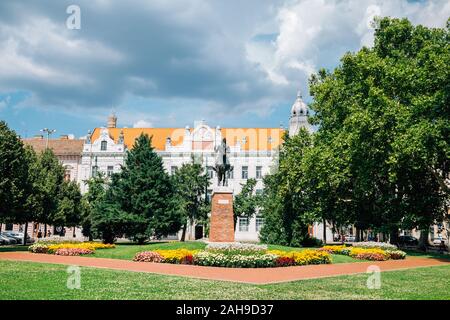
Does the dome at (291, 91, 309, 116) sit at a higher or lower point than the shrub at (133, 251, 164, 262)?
higher

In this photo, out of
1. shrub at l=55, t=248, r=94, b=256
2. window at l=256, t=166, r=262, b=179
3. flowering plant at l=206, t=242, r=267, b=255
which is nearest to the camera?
flowering plant at l=206, t=242, r=267, b=255

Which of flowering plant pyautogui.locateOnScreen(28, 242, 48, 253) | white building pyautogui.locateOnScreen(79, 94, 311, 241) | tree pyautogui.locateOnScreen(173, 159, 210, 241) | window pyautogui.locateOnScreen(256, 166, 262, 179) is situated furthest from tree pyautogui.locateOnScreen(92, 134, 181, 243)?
window pyautogui.locateOnScreen(256, 166, 262, 179)

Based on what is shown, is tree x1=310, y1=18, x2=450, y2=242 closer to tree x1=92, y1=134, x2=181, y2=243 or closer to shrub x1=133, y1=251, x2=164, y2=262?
tree x1=92, y1=134, x2=181, y2=243

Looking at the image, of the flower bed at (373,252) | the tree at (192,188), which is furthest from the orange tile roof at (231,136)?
the flower bed at (373,252)

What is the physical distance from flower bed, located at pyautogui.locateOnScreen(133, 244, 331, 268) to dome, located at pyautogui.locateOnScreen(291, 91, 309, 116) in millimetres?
39195

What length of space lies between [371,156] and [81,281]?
72.7 ft

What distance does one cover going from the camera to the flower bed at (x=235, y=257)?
763 inches

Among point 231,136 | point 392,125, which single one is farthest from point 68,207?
point 392,125

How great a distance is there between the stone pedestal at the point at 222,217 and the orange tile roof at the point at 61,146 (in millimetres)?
40896

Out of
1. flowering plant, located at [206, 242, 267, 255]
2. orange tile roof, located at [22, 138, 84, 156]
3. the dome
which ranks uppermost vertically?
the dome

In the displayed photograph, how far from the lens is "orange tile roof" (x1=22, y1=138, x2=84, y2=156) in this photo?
Result: 6122 cm

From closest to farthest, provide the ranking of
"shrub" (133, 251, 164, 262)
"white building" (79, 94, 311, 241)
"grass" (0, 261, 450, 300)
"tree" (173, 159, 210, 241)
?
"grass" (0, 261, 450, 300) → "shrub" (133, 251, 164, 262) → "tree" (173, 159, 210, 241) → "white building" (79, 94, 311, 241)

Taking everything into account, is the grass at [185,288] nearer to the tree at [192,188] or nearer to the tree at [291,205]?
the tree at [291,205]
